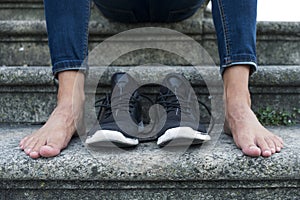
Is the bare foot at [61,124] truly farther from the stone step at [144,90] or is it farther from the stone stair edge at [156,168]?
the stone step at [144,90]

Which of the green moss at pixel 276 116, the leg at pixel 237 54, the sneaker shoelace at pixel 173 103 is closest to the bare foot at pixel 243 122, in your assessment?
the leg at pixel 237 54

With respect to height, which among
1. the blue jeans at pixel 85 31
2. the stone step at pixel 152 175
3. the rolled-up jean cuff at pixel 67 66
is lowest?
the stone step at pixel 152 175

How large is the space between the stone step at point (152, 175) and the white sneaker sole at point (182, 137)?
0.02 m

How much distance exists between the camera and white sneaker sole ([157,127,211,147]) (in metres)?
0.74

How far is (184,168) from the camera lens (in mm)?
712

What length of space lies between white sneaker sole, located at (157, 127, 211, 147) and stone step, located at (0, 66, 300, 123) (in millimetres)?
316

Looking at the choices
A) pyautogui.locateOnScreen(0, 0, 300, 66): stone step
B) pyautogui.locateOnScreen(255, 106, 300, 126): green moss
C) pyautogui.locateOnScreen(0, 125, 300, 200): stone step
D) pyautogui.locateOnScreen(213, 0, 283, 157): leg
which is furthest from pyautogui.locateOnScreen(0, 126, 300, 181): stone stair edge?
pyautogui.locateOnScreen(0, 0, 300, 66): stone step

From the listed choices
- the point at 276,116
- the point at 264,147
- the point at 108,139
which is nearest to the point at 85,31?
the point at 108,139

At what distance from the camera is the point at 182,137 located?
0.74m

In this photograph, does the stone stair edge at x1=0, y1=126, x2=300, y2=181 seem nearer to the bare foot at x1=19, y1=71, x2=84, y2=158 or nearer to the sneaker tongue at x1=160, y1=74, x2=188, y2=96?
the bare foot at x1=19, y1=71, x2=84, y2=158

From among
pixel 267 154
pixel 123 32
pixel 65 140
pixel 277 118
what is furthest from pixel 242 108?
pixel 123 32

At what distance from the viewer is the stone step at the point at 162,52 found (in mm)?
1244

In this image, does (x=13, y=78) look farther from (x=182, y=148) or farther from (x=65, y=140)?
(x=182, y=148)

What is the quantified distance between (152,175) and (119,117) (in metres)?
0.19
